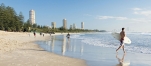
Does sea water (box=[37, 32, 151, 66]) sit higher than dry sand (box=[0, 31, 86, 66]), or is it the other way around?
dry sand (box=[0, 31, 86, 66])

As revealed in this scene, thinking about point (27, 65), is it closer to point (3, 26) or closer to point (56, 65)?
point (56, 65)

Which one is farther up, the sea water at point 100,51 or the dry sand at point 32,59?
the dry sand at point 32,59

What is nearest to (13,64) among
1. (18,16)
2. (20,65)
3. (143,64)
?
(20,65)

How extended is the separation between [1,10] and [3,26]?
909 centimetres

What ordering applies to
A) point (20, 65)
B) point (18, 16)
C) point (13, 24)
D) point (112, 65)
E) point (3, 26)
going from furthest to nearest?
point (18, 16) < point (13, 24) < point (3, 26) < point (112, 65) < point (20, 65)

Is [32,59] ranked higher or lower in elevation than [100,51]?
higher

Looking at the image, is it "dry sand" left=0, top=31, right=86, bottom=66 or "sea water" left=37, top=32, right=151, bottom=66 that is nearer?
"dry sand" left=0, top=31, right=86, bottom=66

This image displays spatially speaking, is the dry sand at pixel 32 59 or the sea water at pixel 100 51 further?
the sea water at pixel 100 51

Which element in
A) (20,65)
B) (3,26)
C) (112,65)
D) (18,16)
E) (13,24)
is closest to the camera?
(20,65)

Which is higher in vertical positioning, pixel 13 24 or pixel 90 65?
pixel 13 24

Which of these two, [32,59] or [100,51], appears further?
[100,51]

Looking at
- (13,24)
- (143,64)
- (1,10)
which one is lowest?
(143,64)

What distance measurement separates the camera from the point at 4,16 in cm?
7694

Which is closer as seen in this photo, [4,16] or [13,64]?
[13,64]
